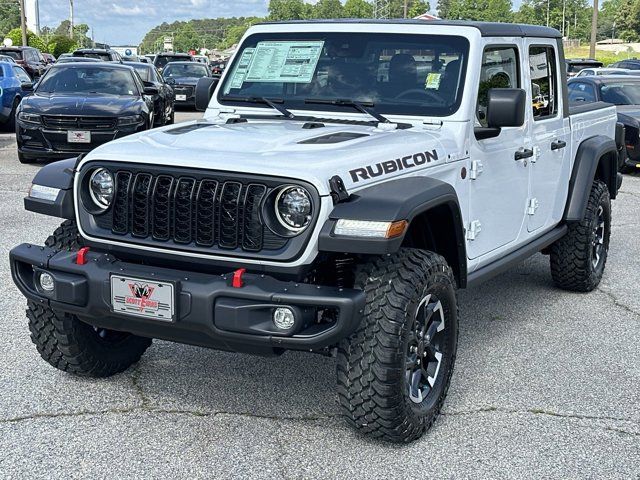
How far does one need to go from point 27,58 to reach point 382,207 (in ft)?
102

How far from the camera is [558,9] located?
5792 inches

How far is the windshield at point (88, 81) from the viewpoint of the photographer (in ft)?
45.4

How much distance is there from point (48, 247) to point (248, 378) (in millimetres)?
1255

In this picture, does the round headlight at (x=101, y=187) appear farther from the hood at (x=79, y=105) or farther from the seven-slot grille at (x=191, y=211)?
the hood at (x=79, y=105)

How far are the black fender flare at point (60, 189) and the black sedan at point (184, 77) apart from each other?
21.5 metres

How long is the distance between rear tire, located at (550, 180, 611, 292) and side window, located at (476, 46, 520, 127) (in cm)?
150

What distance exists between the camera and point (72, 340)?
459 centimetres

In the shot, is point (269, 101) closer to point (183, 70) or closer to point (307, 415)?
point (307, 415)

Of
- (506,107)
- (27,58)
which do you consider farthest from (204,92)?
(27,58)

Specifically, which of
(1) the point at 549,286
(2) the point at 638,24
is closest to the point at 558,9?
(2) the point at 638,24

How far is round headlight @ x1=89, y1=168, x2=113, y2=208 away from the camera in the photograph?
4.20 m

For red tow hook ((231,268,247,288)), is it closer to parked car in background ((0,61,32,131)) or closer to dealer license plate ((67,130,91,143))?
dealer license plate ((67,130,91,143))

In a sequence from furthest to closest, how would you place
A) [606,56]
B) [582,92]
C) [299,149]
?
1. [606,56]
2. [582,92]
3. [299,149]

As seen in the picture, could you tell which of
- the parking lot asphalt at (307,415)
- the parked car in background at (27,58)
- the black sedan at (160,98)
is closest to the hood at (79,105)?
the black sedan at (160,98)
